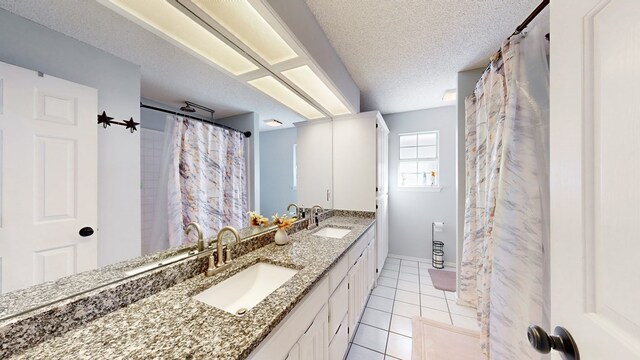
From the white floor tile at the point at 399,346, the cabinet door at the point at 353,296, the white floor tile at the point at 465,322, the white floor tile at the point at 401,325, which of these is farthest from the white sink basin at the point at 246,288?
the white floor tile at the point at 465,322

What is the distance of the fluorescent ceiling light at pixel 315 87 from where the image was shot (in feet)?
5.05

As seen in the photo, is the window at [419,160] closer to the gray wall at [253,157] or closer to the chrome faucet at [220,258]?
the gray wall at [253,157]

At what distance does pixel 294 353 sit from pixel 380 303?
1.64 meters

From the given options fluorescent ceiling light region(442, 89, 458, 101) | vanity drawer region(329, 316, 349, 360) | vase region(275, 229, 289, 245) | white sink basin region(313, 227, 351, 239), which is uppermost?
fluorescent ceiling light region(442, 89, 458, 101)

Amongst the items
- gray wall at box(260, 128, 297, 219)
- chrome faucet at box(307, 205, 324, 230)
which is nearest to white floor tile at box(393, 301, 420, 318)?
chrome faucet at box(307, 205, 324, 230)

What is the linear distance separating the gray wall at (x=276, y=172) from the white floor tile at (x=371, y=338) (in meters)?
1.24

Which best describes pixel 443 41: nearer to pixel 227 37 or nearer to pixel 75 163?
pixel 227 37

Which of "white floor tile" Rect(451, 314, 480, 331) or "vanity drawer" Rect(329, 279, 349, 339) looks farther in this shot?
"white floor tile" Rect(451, 314, 480, 331)

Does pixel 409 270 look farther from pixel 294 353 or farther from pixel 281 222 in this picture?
pixel 294 353

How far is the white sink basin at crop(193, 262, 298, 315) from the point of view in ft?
3.23
